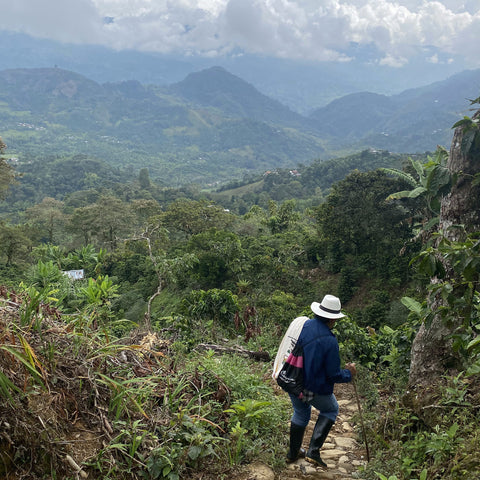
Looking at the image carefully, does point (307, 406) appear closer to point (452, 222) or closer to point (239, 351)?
point (452, 222)

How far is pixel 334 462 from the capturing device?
3.39 metres

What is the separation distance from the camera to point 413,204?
17.3 m

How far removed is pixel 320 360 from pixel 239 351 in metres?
2.68

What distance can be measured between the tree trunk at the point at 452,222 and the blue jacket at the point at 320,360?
1.07m

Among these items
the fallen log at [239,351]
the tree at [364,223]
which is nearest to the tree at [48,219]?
the tree at [364,223]

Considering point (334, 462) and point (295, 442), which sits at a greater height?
point (295, 442)

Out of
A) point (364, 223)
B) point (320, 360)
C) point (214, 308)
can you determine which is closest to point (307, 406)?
point (320, 360)

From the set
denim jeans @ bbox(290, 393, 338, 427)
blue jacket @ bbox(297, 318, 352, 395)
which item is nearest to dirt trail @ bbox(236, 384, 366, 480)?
denim jeans @ bbox(290, 393, 338, 427)

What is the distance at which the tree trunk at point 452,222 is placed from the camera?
373 centimetres

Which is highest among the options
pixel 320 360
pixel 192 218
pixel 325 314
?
pixel 325 314

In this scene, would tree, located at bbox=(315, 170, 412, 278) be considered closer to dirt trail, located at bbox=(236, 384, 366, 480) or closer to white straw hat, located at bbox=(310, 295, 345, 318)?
dirt trail, located at bbox=(236, 384, 366, 480)

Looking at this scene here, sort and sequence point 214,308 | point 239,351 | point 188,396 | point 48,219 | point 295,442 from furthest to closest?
point 48,219
point 214,308
point 239,351
point 188,396
point 295,442

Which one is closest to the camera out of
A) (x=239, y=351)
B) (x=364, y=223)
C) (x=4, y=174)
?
(x=239, y=351)

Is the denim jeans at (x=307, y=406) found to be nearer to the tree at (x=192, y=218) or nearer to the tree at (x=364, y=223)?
the tree at (x=364, y=223)
